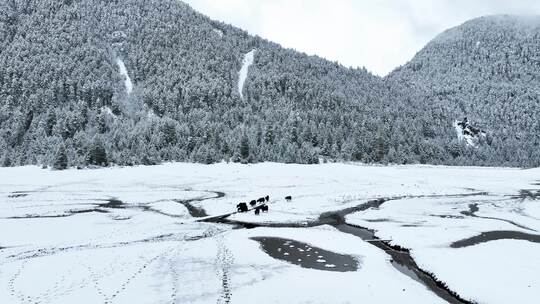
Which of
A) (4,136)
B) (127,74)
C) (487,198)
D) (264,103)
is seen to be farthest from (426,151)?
(4,136)

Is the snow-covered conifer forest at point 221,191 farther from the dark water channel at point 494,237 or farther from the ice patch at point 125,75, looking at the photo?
the ice patch at point 125,75

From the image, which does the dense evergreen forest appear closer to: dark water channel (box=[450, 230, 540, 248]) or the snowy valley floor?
the snowy valley floor

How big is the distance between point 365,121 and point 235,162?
221 ft

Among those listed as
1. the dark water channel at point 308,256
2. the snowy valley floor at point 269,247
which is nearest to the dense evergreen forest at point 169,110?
the snowy valley floor at point 269,247

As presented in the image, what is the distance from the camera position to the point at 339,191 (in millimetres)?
59375

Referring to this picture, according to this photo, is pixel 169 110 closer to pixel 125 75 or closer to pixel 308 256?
pixel 125 75

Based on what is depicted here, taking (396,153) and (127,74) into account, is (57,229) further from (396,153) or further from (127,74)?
(127,74)

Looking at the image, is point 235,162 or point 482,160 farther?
point 482,160

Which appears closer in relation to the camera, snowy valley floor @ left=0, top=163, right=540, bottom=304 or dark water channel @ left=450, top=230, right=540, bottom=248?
snowy valley floor @ left=0, top=163, right=540, bottom=304

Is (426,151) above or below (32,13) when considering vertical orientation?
below

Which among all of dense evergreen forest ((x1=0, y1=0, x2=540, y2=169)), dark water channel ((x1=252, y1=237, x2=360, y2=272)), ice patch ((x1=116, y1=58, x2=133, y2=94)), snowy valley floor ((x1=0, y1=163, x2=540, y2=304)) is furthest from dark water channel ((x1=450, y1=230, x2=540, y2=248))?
ice patch ((x1=116, y1=58, x2=133, y2=94))

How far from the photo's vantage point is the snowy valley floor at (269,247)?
17.9 metres

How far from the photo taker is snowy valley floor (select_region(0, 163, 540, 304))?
1789 centimetres

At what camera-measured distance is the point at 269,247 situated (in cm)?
2661
